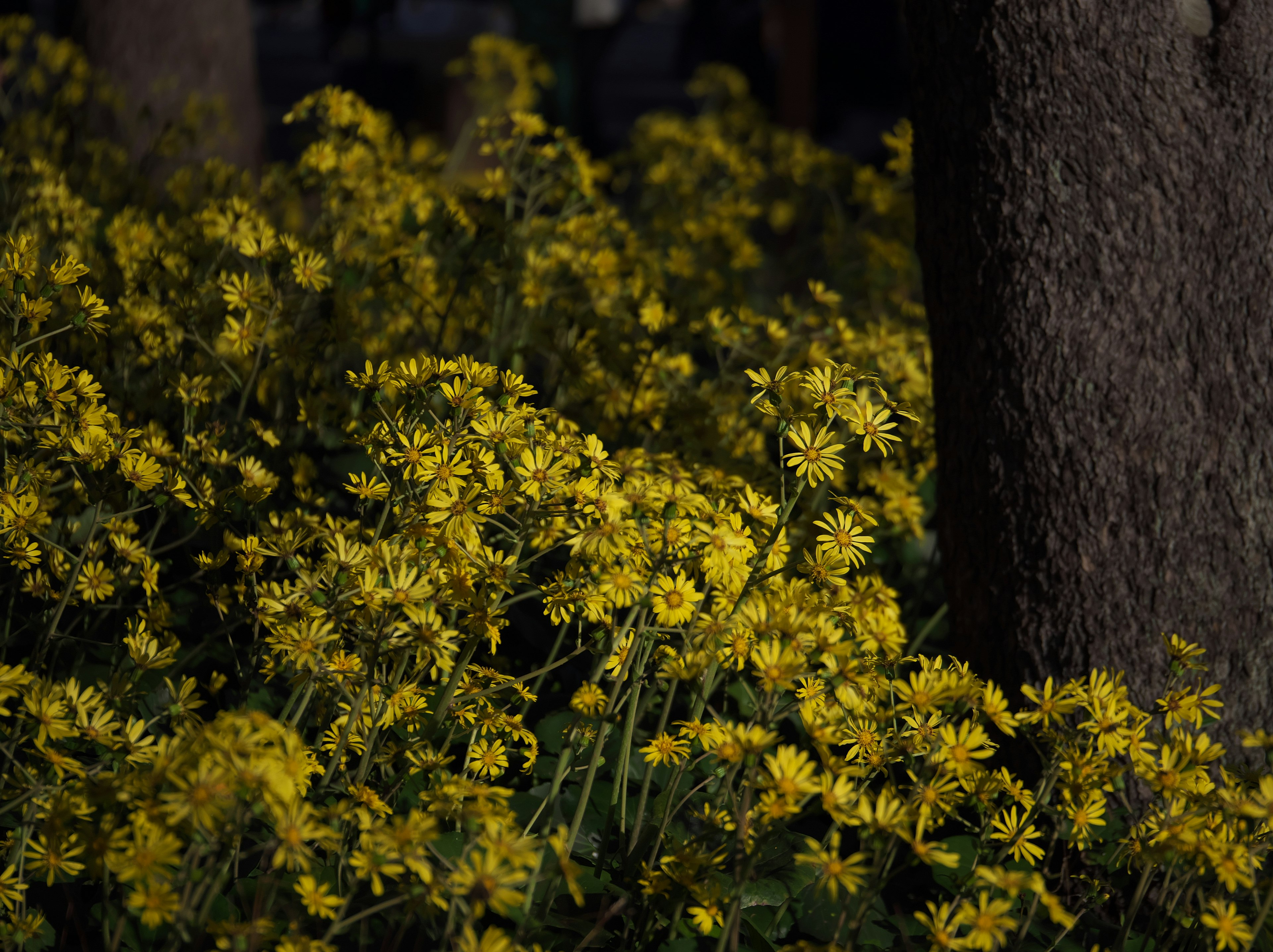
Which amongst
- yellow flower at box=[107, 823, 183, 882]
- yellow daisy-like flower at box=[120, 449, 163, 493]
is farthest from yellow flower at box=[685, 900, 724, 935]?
yellow daisy-like flower at box=[120, 449, 163, 493]

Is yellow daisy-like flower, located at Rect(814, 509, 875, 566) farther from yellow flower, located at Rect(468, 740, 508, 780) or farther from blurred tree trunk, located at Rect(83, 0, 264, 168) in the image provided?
blurred tree trunk, located at Rect(83, 0, 264, 168)

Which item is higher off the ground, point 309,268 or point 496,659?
point 309,268

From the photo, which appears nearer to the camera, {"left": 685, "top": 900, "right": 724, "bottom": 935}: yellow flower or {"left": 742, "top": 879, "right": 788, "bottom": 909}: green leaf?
{"left": 685, "top": 900, "right": 724, "bottom": 935}: yellow flower

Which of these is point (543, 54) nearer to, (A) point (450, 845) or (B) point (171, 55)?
(B) point (171, 55)

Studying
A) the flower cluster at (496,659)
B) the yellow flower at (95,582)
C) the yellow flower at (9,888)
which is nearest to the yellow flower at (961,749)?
the flower cluster at (496,659)

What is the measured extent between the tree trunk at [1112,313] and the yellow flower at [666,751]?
688 millimetres

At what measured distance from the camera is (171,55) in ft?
12.0

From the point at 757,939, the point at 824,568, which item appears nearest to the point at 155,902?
the point at 757,939

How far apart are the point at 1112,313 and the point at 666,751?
1.01 metres

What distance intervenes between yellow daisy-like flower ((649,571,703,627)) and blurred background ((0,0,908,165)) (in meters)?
3.28

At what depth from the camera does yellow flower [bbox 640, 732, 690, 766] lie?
4.74 feet

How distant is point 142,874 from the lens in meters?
0.98

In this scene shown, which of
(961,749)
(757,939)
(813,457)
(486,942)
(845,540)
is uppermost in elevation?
(813,457)

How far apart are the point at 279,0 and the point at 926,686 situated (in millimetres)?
12175
